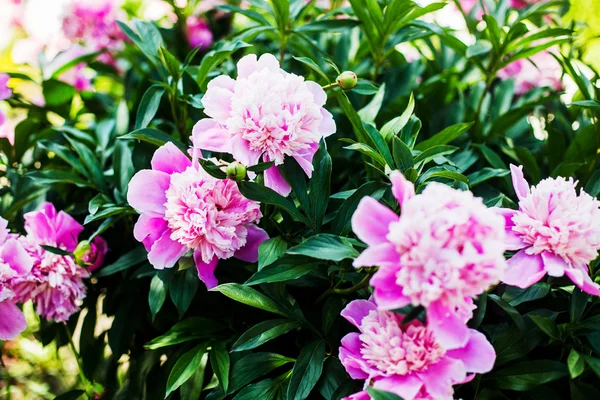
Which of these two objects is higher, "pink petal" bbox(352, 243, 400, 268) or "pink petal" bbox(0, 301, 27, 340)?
"pink petal" bbox(352, 243, 400, 268)

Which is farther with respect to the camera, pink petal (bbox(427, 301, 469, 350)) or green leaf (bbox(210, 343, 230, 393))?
green leaf (bbox(210, 343, 230, 393))

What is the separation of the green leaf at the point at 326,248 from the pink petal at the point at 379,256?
6cm

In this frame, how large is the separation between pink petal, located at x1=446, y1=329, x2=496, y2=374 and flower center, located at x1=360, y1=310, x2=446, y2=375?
0.02 metres

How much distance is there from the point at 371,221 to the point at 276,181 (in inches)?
7.2

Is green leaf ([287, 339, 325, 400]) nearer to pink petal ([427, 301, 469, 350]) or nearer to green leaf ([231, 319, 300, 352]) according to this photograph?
green leaf ([231, 319, 300, 352])

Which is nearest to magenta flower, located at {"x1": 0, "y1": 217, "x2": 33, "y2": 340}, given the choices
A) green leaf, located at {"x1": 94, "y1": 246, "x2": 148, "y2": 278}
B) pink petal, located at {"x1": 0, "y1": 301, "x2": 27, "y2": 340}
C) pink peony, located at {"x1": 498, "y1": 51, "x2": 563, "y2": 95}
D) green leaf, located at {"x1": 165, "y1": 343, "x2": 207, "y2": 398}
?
pink petal, located at {"x1": 0, "y1": 301, "x2": 27, "y2": 340}

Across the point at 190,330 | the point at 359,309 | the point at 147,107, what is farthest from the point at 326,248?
the point at 147,107

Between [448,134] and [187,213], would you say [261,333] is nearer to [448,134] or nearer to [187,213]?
[187,213]

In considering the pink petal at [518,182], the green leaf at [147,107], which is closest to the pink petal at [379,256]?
the pink petal at [518,182]

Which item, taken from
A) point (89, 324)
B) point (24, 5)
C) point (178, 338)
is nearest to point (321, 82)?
point (178, 338)

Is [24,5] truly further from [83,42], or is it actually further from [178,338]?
[178,338]

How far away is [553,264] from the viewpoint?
0.59 metres

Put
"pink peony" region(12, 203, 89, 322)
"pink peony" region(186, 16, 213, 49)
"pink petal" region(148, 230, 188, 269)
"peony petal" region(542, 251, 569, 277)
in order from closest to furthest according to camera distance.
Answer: "peony petal" region(542, 251, 569, 277), "pink petal" region(148, 230, 188, 269), "pink peony" region(12, 203, 89, 322), "pink peony" region(186, 16, 213, 49)

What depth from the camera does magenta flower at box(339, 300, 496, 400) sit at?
528 millimetres
